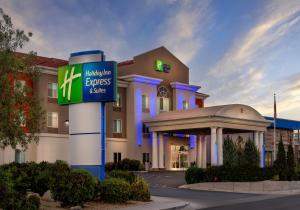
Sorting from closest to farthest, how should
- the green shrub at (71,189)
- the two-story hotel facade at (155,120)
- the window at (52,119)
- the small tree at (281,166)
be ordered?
the green shrub at (71,189) < the small tree at (281,166) < the two-story hotel facade at (155,120) < the window at (52,119)

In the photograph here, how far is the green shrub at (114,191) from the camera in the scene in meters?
21.4

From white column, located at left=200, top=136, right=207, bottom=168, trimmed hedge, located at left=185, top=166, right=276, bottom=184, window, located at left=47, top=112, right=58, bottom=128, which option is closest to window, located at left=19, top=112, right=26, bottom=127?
trimmed hedge, located at left=185, top=166, right=276, bottom=184

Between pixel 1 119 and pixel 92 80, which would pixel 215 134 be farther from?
pixel 1 119

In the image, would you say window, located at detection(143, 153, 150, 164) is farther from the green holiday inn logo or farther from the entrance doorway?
the green holiday inn logo

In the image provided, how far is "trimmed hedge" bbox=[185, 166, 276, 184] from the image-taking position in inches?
1334

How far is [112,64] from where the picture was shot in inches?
934

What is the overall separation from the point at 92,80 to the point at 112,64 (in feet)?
3.84

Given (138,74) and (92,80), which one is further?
(138,74)

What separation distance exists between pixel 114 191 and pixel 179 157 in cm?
4181

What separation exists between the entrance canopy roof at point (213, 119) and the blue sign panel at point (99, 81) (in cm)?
2690

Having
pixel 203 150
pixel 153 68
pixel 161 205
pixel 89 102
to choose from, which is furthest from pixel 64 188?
pixel 203 150

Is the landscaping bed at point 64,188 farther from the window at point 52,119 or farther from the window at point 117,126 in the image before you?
the window at point 117,126

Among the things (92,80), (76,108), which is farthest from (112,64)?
(76,108)

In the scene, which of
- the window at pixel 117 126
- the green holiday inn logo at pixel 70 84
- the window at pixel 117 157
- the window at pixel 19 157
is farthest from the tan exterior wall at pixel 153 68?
the green holiday inn logo at pixel 70 84
